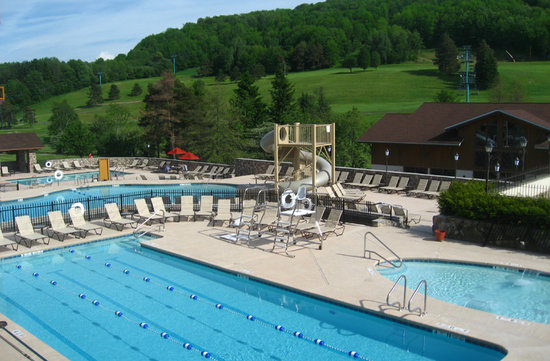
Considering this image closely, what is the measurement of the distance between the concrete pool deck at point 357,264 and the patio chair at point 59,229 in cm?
33

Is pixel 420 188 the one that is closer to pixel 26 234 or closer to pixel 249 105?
pixel 26 234

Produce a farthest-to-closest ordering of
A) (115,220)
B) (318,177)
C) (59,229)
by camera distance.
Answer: (318,177)
(115,220)
(59,229)

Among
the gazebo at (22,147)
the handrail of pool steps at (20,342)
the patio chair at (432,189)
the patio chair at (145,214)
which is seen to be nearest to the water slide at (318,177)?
the patio chair at (432,189)

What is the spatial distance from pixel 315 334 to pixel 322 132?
15328mm

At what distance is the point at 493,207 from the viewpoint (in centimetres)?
1541

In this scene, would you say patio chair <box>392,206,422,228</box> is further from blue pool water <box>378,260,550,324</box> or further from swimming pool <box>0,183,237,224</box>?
swimming pool <box>0,183,237,224</box>

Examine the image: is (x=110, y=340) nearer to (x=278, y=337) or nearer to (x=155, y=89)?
(x=278, y=337)

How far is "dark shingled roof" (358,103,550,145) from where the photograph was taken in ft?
97.9

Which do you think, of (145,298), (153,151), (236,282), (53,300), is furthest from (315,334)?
(153,151)

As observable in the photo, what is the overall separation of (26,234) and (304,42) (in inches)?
4093

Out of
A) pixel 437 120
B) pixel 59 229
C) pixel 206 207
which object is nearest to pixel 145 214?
pixel 206 207

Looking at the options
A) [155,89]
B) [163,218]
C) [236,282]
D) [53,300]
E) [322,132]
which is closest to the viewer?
[53,300]

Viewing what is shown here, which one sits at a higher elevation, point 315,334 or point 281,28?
point 281,28

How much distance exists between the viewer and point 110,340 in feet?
33.2
